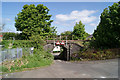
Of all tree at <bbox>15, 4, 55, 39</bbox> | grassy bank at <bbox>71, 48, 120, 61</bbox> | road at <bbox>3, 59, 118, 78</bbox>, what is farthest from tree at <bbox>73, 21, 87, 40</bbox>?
road at <bbox>3, 59, 118, 78</bbox>

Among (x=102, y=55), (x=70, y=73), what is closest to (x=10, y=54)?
(x=70, y=73)

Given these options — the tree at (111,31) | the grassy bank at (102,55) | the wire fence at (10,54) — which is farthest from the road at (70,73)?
the tree at (111,31)

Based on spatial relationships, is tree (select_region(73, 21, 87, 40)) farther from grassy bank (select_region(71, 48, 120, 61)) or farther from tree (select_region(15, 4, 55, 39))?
grassy bank (select_region(71, 48, 120, 61))

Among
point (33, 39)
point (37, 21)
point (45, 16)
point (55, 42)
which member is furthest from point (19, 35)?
point (33, 39)

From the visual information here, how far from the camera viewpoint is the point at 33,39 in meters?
15.9

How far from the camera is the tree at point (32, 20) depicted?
3097 centimetres

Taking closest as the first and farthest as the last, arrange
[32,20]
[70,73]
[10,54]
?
[70,73]
[10,54]
[32,20]

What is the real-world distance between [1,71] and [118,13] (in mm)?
16630

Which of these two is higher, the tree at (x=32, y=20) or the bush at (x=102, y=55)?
the tree at (x=32, y=20)

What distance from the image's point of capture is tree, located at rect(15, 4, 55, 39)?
31.0 m

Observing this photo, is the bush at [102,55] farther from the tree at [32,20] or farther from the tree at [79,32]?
the tree at [79,32]

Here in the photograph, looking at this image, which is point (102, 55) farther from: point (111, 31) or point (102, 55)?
point (111, 31)

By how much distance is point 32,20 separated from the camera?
31203 mm

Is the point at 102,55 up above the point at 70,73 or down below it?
above
